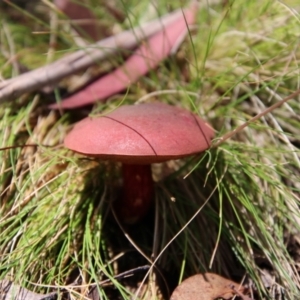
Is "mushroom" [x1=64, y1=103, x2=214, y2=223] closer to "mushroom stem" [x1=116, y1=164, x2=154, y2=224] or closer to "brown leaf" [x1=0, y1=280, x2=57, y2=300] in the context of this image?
"mushroom stem" [x1=116, y1=164, x2=154, y2=224]

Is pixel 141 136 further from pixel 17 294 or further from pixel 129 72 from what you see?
pixel 129 72

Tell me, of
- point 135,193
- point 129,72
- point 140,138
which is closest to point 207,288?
point 135,193

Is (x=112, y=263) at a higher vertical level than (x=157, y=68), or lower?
lower

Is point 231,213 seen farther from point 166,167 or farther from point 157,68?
point 157,68

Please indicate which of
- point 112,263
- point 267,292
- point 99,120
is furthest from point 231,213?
point 99,120

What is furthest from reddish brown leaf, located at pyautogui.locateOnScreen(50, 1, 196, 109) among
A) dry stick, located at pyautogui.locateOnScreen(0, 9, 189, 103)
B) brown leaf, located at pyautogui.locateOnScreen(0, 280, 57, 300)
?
brown leaf, located at pyautogui.locateOnScreen(0, 280, 57, 300)

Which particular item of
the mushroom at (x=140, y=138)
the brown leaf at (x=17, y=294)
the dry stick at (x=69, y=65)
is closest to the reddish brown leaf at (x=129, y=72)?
the dry stick at (x=69, y=65)

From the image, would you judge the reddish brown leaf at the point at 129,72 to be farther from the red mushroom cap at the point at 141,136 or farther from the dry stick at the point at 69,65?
the red mushroom cap at the point at 141,136
